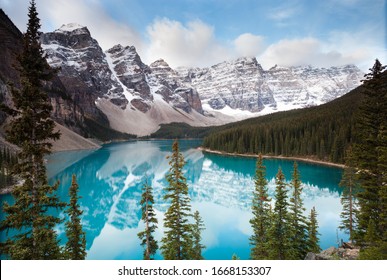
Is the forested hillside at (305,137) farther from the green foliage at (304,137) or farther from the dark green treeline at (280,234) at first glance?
the dark green treeline at (280,234)

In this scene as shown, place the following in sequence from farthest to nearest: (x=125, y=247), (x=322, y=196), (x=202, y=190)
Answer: (x=202, y=190) < (x=322, y=196) < (x=125, y=247)

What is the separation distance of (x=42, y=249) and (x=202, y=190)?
31.8 m

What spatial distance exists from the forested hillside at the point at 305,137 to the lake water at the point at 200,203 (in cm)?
671

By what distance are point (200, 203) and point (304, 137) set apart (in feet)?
156

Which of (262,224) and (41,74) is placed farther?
(262,224)

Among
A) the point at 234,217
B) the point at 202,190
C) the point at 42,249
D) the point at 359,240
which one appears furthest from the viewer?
the point at 202,190

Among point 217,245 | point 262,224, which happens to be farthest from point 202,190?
point 262,224

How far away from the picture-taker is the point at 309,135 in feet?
217

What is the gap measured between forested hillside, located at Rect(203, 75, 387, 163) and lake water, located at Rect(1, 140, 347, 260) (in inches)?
264

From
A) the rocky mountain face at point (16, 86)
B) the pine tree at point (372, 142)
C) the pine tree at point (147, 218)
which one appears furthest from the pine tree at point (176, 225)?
the rocky mountain face at point (16, 86)

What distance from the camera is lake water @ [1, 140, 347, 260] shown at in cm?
1936

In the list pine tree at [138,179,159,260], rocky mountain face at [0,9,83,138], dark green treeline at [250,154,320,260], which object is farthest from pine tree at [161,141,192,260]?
rocky mountain face at [0,9,83,138]

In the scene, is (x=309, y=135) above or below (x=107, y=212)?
above

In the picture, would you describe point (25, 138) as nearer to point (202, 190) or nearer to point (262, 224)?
point (262, 224)
